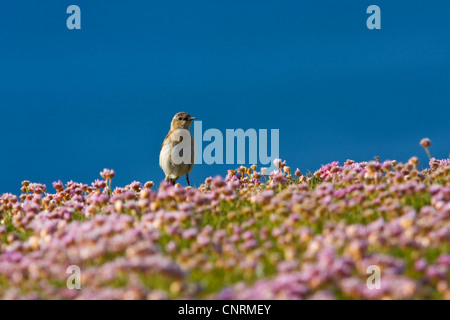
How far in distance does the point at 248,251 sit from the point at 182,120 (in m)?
11.8

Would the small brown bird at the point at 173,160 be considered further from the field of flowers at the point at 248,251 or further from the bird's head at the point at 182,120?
the field of flowers at the point at 248,251

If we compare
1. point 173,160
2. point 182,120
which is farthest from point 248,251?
point 182,120

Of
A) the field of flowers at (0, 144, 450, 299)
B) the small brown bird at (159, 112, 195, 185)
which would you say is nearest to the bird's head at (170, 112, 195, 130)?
the small brown bird at (159, 112, 195, 185)

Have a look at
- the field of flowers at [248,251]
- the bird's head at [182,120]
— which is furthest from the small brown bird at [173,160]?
the field of flowers at [248,251]

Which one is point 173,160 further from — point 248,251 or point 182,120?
point 248,251

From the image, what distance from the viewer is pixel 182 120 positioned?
18.0 meters

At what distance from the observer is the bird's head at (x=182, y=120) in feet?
58.7

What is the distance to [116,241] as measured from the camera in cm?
657

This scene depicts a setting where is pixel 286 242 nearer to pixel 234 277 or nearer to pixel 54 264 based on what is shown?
pixel 234 277

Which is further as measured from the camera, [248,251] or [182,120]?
[182,120]

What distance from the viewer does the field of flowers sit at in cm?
561

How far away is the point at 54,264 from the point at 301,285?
2824mm

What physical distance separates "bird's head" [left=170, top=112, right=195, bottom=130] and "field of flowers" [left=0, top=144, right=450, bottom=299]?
8.94 m

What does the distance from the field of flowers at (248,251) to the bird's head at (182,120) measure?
29.3ft
